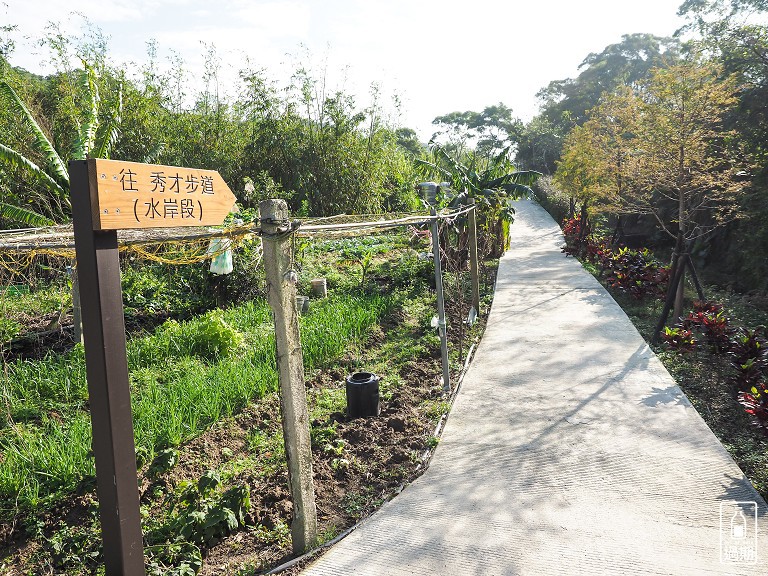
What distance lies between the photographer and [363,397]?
4.64 meters

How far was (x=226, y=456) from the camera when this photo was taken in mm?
3955

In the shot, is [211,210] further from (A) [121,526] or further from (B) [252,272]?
(B) [252,272]

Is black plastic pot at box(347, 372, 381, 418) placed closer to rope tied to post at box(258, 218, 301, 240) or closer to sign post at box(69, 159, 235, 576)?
rope tied to post at box(258, 218, 301, 240)

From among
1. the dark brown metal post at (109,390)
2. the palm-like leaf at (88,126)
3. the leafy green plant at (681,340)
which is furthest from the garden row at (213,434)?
the leafy green plant at (681,340)

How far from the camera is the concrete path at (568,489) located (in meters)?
2.83

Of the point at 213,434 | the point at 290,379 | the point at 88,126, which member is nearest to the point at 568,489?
the point at 290,379

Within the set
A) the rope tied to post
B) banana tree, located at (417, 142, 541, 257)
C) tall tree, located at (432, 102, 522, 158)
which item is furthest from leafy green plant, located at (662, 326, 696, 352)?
tall tree, located at (432, 102, 522, 158)

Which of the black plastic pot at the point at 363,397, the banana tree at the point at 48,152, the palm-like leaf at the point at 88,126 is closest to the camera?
the black plastic pot at the point at 363,397

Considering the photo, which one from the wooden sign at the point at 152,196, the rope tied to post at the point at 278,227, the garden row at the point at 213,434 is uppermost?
the wooden sign at the point at 152,196

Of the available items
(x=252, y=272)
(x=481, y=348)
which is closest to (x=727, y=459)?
(x=481, y=348)

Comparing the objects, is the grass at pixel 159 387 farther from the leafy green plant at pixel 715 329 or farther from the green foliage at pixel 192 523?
the leafy green plant at pixel 715 329

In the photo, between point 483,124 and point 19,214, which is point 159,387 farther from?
point 483,124

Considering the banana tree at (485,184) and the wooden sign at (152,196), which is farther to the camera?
the banana tree at (485,184)

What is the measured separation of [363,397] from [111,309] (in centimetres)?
285
